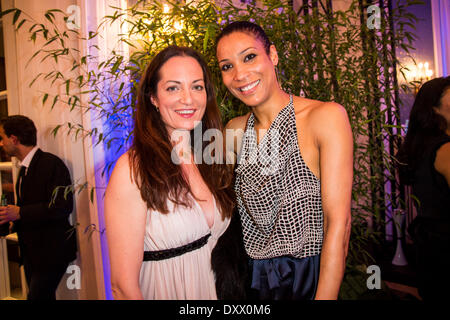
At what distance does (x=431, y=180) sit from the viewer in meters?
1.85

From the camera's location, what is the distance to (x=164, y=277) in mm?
1276

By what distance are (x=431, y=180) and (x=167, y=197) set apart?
1615mm

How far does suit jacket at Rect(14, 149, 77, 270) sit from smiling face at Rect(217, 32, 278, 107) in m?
1.80

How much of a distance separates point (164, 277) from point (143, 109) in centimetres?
75

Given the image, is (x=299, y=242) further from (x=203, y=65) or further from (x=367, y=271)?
(x=367, y=271)

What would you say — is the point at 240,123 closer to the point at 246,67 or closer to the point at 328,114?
the point at 246,67

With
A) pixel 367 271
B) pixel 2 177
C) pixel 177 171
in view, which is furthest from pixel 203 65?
pixel 2 177

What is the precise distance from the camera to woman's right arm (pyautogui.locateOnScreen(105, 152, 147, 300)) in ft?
3.78

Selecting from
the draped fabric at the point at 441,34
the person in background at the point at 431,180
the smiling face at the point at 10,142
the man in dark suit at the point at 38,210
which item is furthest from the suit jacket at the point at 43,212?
the draped fabric at the point at 441,34

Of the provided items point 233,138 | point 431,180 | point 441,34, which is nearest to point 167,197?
point 233,138

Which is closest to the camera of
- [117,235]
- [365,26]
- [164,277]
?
[117,235]

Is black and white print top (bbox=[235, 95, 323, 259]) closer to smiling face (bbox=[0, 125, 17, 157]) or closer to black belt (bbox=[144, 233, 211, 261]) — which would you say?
black belt (bbox=[144, 233, 211, 261])

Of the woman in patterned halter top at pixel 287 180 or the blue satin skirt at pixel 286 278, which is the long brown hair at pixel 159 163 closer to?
the woman in patterned halter top at pixel 287 180

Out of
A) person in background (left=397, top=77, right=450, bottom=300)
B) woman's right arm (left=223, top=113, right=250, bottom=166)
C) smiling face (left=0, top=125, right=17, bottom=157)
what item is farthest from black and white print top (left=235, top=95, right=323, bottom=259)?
smiling face (left=0, top=125, right=17, bottom=157)
